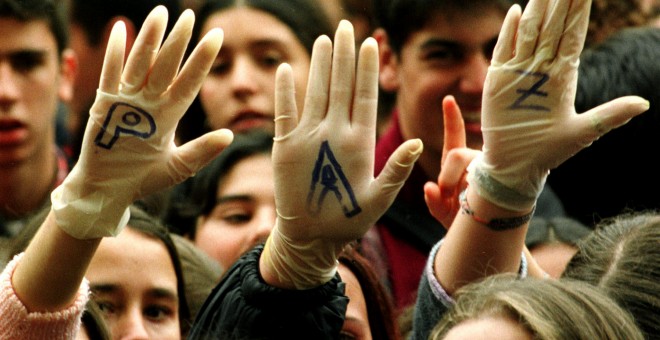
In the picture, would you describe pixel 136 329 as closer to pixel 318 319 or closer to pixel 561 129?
pixel 318 319

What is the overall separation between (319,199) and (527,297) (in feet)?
1.60

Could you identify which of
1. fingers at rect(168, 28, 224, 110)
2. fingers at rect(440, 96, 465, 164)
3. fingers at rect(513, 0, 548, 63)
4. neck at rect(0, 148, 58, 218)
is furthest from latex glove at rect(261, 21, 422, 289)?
neck at rect(0, 148, 58, 218)

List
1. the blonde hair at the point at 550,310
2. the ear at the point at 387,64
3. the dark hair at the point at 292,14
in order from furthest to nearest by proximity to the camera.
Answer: the dark hair at the point at 292,14 → the ear at the point at 387,64 → the blonde hair at the point at 550,310

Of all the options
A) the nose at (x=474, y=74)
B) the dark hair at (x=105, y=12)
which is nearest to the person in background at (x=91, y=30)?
the dark hair at (x=105, y=12)

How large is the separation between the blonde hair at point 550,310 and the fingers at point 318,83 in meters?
0.45

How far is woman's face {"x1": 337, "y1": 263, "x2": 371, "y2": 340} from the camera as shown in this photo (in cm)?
310

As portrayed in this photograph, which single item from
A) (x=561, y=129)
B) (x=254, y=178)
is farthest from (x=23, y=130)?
(x=561, y=129)

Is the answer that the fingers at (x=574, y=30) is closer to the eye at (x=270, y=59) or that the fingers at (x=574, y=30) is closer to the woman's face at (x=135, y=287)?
the woman's face at (x=135, y=287)

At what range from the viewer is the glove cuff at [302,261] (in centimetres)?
258

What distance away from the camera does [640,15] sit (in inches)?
180

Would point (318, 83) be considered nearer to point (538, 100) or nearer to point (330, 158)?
point (330, 158)

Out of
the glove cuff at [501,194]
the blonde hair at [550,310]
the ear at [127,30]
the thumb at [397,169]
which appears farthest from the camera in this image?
the ear at [127,30]

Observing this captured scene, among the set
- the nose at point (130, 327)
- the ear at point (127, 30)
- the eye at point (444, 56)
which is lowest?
the nose at point (130, 327)

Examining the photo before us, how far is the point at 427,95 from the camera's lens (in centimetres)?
404
